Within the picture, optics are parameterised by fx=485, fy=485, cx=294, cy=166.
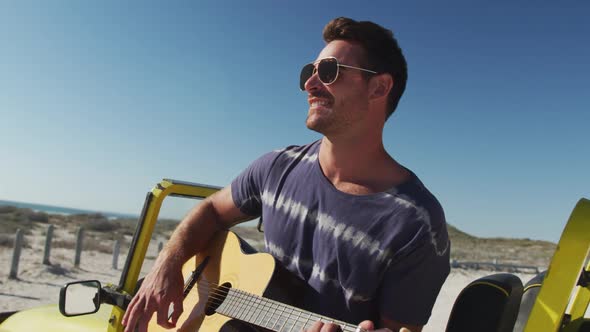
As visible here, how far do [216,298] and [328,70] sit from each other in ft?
4.38

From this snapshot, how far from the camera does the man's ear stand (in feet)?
8.54

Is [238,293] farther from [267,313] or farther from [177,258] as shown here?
[177,258]

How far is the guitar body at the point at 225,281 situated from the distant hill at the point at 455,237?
2434cm

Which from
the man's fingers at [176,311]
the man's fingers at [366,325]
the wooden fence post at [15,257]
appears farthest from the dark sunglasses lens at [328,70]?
the wooden fence post at [15,257]

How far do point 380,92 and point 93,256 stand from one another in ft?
72.0

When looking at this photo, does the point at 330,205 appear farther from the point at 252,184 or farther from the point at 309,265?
the point at 252,184

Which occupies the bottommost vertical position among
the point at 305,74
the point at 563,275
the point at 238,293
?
the point at 238,293

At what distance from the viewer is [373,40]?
8.73 feet

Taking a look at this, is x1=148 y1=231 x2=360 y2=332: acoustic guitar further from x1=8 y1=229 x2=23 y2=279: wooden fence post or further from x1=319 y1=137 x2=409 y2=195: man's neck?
x1=8 y1=229 x2=23 y2=279: wooden fence post

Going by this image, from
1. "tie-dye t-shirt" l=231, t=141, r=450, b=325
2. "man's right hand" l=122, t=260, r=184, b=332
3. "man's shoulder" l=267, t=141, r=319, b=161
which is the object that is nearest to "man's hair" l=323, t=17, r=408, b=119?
"man's shoulder" l=267, t=141, r=319, b=161

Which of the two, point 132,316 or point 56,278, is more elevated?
point 132,316

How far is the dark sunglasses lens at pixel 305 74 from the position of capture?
2.74 metres

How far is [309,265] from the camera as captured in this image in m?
2.45

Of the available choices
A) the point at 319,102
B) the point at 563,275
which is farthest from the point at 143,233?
the point at 563,275
